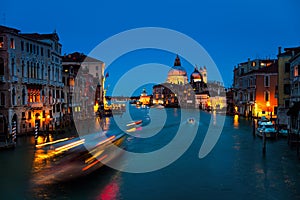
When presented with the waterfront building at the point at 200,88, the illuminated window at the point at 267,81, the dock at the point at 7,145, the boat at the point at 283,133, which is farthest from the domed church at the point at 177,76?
the dock at the point at 7,145

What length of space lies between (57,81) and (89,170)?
18545 millimetres

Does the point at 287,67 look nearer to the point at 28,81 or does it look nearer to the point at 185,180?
the point at 185,180

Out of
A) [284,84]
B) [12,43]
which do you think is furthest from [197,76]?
[12,43]

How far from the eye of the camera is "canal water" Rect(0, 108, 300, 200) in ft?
40.3

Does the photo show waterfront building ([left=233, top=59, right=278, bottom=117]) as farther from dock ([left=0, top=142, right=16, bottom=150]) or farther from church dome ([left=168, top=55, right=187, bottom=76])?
church dome ([left=168, top=55, right=187, bottom=76])

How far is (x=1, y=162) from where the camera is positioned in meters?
16.5

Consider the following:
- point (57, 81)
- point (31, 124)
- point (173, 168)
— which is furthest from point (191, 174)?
point (57, 81)

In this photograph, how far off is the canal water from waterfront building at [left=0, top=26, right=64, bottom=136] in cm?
483

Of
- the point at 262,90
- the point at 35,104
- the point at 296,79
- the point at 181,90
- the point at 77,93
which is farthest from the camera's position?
the point at 181,90

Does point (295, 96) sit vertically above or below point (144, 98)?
below

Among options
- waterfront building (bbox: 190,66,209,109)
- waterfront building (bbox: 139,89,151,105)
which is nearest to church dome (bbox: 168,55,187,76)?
waterfront building (bbox: 190,66,209,109)

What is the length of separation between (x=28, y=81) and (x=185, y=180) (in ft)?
52.7

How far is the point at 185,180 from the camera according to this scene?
14.2 m

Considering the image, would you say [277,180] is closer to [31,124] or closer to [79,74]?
[31,124]
